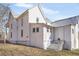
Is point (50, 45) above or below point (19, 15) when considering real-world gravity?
below

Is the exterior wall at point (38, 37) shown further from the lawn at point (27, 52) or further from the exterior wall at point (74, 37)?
the exterior wall at point (74, 37)

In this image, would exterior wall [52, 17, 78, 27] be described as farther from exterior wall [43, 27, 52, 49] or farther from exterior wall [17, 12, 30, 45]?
exterior wall [17, 12, 30, 45]

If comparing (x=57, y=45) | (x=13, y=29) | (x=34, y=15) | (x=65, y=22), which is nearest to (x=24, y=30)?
(x=13, y=29)

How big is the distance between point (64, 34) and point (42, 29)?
0.44m

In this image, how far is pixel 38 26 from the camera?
8258mm

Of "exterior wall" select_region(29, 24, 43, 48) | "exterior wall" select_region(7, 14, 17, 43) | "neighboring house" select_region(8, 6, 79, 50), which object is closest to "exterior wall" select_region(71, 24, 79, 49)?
"neighboring house" select_region(8, 6, 79, 50)

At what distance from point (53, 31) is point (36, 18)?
0.42m

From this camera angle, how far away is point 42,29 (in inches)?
325

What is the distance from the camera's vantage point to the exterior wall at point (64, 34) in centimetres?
823

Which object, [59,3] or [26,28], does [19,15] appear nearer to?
[26,28]

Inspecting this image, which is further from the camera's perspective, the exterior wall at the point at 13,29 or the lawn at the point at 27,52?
the exterior wall at the point at 13,29

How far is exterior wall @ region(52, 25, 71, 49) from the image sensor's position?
27.0ft

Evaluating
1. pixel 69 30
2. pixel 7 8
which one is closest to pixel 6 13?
pixel 7 8

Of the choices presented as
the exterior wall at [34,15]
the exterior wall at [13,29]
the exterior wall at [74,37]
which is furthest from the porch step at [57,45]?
the exterior wall at [13,29]
